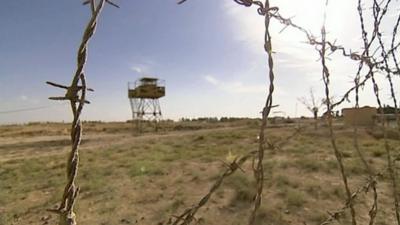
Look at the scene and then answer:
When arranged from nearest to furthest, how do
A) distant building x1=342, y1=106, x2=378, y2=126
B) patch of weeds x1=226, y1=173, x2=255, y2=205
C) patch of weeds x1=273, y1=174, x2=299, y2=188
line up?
1. distant building x1=342, y1=106, x2=378, y2=126
2. patch of weeds x1=226, y1=173, x2=255, y2=205
3. patch of weeds x1=273, y1=174, x2=299, y2=188

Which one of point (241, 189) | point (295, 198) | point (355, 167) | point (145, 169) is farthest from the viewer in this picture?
point (145, 169)

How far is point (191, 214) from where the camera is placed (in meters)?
1.07

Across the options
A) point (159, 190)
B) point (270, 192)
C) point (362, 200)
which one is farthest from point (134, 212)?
point (362, 200)

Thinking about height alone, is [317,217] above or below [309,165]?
below

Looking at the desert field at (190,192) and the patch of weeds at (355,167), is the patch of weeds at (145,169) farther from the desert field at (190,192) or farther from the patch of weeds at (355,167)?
the patch of weeds at (355,167)

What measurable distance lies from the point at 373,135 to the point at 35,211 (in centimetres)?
1828

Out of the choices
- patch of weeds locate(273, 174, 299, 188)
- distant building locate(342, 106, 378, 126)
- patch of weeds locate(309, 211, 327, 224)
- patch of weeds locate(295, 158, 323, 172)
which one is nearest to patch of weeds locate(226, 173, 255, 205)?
patch of weeds locate(273, 174, 299, 188)

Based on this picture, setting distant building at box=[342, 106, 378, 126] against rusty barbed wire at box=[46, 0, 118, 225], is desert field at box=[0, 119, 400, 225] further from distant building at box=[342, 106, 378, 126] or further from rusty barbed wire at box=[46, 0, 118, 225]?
rusty barbed wire at box=[46, 0, 118, 225]

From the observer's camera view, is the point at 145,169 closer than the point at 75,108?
No

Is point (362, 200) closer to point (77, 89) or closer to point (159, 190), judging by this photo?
point (159, 190)

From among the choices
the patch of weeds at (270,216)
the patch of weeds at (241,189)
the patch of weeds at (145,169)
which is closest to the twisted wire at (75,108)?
the patch of weeds at (270,216)

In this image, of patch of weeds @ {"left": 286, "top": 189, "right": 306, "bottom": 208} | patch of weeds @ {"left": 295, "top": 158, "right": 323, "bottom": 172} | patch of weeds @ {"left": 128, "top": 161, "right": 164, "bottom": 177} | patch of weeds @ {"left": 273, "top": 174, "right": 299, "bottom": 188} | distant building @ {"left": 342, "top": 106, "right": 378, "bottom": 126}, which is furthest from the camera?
patch of weeds @ {"left": 128, "top": 161, "right": 164, "bottom": 177}

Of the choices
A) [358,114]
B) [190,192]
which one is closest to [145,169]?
[190,192]

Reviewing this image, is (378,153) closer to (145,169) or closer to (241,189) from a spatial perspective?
(241,189)
